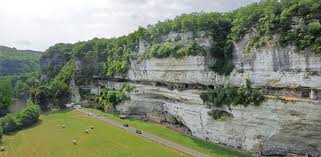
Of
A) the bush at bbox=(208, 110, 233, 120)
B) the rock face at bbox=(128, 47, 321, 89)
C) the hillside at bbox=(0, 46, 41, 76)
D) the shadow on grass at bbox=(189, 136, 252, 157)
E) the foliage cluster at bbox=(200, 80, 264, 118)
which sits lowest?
the shadow on grass at bbox=(189, 136, 252, 157)

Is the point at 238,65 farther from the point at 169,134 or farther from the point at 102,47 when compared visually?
the point at 102,47

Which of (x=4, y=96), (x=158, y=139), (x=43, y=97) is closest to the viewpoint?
(x=158, y=139)

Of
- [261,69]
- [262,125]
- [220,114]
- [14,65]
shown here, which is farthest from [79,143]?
[14,65]

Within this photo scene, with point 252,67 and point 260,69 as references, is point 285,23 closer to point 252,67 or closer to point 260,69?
point 260,69

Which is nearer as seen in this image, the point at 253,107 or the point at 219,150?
the point at 253,107

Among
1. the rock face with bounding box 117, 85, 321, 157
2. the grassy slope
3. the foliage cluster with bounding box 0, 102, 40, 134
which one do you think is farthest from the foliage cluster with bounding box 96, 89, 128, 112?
the rock face with bounding box 117, 85, 321, 157

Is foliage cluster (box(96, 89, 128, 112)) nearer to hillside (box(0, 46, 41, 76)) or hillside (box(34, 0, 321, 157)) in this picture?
hillside (box(34, 0, 321, 157))
